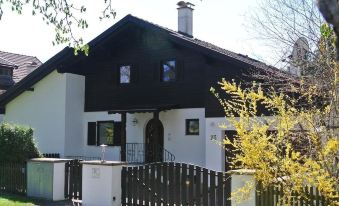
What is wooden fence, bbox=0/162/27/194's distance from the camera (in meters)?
13.4

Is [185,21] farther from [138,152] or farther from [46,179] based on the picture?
[46,179]

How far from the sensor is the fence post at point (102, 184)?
36.5ft

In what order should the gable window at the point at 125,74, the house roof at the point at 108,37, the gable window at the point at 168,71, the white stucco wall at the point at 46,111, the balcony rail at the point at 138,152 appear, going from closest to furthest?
the house roof at the point at 108,37
the gable window at the point at 168,71
the balcony rail at the point at 138,152
the gable window at the point at 125,74
the white stucco wall at the point at 46,111

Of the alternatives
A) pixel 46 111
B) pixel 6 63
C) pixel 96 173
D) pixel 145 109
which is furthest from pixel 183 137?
pixel 6 63

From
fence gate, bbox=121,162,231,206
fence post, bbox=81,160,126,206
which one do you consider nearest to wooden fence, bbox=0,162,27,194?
fence post, bbox=81,160,126,206

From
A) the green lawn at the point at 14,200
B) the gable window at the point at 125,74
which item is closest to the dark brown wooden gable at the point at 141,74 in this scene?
the gable window at the point at 125,74

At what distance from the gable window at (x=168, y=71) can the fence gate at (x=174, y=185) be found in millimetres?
9004

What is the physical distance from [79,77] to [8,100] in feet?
14.7

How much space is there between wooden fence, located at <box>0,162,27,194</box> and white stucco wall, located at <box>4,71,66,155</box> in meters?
8.25

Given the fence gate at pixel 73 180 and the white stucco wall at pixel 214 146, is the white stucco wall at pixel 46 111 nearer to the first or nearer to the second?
the white stucco wall at pixel 214 146

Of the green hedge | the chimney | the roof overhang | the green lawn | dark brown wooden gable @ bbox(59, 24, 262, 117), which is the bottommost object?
the green lawn

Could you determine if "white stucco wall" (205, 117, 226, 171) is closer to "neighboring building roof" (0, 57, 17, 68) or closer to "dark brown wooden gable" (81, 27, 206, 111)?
"dark brown wooden gable" (81, 27, 206, 111)

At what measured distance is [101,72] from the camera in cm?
2231

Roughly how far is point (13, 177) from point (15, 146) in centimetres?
92
